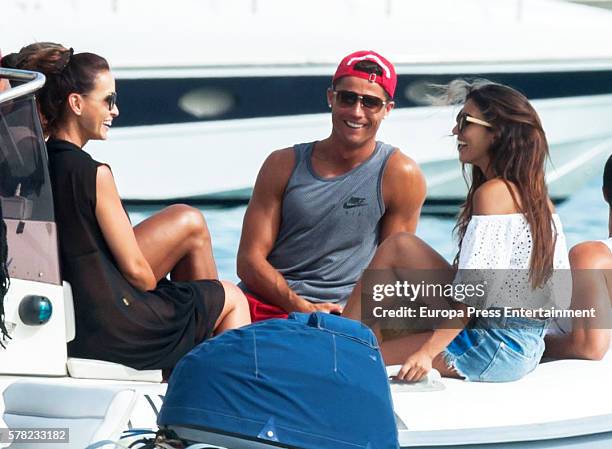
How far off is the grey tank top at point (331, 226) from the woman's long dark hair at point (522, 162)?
0.46 meters

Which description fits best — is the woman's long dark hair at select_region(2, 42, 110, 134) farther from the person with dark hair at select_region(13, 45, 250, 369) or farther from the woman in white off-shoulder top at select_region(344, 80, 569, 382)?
the woman in white off-shoulder top at select_region(344, 80, 569, 382)

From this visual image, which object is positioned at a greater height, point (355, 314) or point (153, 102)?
point (355, 314)

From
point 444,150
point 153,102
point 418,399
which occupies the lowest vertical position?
point 444,150

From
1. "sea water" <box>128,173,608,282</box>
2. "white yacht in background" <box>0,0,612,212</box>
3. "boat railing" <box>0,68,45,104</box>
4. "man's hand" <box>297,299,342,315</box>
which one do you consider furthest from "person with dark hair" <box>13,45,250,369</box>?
"white yacht in background" <box>0,0,612,212</box>

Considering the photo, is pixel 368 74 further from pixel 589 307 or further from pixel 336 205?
pixel 589 307

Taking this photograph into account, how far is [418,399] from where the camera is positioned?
3.07 metres

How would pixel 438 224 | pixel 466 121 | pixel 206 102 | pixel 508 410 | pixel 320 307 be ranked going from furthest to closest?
pixel 438 224 < pixel 206 102 < pixel 320 307 < pixel 466 121 < pixel 508 410

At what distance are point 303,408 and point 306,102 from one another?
6.61 meters

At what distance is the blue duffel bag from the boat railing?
44.1 inches

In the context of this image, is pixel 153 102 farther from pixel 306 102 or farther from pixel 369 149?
pixel 369 149

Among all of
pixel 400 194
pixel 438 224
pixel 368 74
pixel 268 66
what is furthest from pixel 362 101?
pixel 438 224

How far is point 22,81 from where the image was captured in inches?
122

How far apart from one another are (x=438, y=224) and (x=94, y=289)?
666 cm

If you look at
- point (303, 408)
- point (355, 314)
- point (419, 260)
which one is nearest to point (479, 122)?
point (419, 260)
